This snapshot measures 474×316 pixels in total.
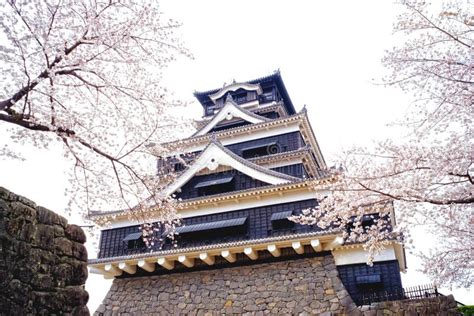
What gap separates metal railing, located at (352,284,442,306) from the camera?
30.1 feet

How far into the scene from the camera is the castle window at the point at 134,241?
13133mm

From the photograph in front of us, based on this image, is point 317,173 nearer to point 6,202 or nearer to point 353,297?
point 353,297

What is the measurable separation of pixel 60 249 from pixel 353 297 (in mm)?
8964

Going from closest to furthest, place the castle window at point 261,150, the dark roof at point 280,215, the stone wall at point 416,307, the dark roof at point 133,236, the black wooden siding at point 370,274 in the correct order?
the stone wall at point 416,307 → the black wooden siding at point 370,274 → the dark roof at point 280,215 → the dark roof at point 133,236 → the castle window at point 261,150

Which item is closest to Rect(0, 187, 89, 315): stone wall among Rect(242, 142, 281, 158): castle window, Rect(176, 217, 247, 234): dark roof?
Rect(176, 217, 247, 234): dark roof

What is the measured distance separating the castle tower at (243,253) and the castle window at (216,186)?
0.04 metres

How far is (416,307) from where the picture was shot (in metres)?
8.87

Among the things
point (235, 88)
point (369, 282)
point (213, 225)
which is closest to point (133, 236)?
point (213, 225)

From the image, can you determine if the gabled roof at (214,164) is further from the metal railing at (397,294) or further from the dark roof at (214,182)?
the metal railing at (397,294)

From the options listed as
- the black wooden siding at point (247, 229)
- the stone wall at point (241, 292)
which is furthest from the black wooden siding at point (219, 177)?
the stone wall at point (241, 292)

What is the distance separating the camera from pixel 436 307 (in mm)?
8664

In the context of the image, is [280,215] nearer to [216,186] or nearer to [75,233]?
[216,186]

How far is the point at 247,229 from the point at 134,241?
4135 mm

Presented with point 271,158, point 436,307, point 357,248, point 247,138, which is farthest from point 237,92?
point 436,307
